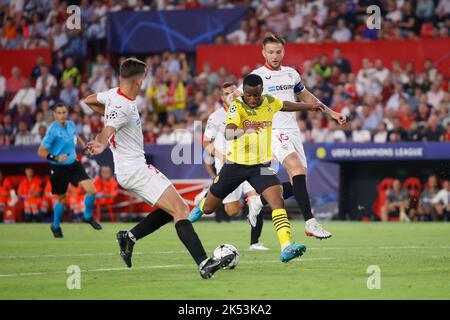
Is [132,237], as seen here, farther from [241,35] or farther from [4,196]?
[241,35]

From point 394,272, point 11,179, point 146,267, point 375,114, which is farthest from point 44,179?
point 394,272

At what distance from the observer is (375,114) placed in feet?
87.4

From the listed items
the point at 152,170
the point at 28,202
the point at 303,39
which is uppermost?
the point at 303,39

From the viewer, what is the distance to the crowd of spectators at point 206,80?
86.3ft

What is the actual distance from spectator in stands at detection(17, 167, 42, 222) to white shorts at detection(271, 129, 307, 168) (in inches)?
550

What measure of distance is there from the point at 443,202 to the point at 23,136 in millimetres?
12012

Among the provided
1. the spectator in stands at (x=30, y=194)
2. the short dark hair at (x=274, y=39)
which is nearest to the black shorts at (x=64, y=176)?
the spectator in stands at (x=30, y=194)

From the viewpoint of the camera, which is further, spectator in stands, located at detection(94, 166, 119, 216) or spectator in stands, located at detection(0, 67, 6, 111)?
spectator in stands, located at detection(0, 67, 6, 111)

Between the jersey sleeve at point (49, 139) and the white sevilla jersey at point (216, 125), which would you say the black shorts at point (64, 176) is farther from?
the white sevilla jersey at point (216, 125)

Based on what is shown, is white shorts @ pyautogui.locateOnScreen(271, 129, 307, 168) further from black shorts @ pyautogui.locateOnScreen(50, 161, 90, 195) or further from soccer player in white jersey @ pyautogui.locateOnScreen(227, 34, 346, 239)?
black shorts @ pyautogui.locateOnScreen(50, 161, 90, 195)

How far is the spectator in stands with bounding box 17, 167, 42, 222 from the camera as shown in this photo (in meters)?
27.4

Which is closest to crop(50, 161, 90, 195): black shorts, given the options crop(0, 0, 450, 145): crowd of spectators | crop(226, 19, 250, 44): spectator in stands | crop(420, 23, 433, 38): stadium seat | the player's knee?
the player's knee

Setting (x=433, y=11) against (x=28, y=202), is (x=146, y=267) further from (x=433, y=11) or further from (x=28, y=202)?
(x=433, y=11)

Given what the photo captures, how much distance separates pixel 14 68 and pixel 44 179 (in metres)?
5.45
